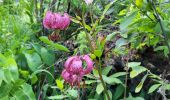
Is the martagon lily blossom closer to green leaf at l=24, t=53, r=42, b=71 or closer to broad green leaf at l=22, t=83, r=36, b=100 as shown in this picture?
broad green leaf at l=22, t=83, r=36, b=100

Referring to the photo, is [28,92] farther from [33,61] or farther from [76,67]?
[76,67]

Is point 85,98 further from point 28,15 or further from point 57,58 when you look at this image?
point 28,15

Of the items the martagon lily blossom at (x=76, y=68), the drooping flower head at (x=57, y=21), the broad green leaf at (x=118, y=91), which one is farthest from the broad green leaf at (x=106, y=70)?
the martagon lily blossom at (x=76, y=68)

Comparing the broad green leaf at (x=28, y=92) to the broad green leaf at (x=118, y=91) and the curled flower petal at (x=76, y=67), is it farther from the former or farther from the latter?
the curled flower petal at (x=76, y=67)

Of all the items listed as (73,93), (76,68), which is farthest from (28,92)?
(76,68)

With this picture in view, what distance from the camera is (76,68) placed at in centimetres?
143

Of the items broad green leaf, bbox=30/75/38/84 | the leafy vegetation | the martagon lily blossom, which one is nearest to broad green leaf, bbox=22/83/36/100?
the leafy vegetation

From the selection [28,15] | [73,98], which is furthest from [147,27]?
[28,15]

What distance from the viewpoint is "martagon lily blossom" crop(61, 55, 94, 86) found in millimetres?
1427

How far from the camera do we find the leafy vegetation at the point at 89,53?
1457mm

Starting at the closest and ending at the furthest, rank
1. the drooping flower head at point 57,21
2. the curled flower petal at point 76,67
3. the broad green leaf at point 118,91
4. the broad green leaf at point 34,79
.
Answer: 1. the curled flower petal at point 76,67
2. the drooping flower head at point 57,21
3. the broad green leaf at point 118,91
4. the broad green leaf at point 34,79

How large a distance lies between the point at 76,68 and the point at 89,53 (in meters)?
0.45

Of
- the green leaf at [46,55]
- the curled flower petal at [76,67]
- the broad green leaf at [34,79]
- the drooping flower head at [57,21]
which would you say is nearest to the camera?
the curled flower petal at [76,67]

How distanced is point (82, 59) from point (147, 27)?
0.26 m
